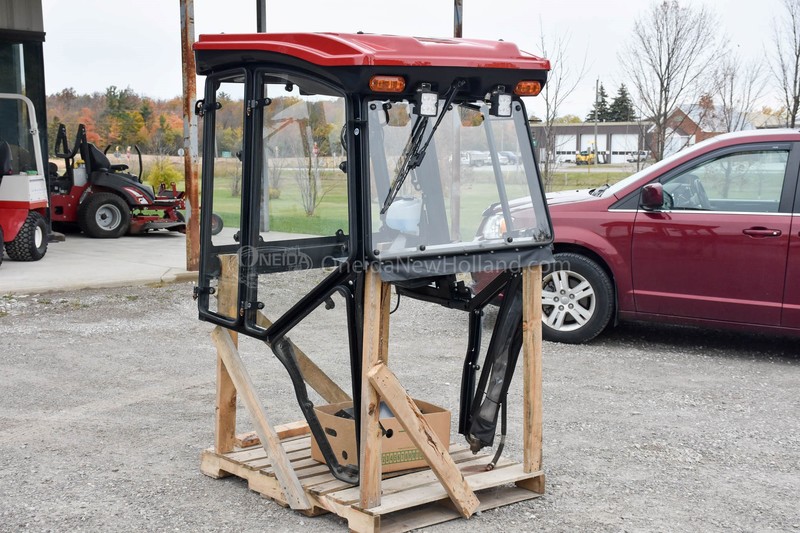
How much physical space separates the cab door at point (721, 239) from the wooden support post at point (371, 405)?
4353 mm

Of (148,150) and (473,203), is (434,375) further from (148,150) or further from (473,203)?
(148,150)

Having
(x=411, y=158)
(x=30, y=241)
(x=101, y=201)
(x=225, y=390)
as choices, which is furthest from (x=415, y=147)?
(x=101, y=201)

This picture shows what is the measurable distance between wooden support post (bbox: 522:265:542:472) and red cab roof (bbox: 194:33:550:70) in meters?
1.03

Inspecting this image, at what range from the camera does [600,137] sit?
1777 inches

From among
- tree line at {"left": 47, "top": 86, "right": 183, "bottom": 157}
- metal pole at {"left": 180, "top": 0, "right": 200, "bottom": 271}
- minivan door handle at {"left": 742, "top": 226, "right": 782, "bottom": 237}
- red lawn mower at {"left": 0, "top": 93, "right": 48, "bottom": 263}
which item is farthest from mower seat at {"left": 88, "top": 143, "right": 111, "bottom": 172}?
tree line at {"left": 47, "top": 86, "right": 183, "bottom": 157}

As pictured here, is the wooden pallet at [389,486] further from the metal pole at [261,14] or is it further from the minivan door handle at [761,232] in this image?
the metal pole at [261,14]

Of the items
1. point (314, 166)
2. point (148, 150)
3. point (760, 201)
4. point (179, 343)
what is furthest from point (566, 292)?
point (148, 150)

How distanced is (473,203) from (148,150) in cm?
3452

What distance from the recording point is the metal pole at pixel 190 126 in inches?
436

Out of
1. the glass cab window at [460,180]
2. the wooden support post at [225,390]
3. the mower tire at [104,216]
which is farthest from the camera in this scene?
the mower tire at [104,216]

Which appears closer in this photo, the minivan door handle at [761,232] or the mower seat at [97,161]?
the minivan door handle at [761,232]

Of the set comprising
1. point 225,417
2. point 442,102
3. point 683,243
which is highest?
point 442,102

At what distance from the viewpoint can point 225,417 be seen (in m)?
5.05

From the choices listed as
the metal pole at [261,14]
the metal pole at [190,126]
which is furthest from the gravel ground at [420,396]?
the metal pole at [261,14]
